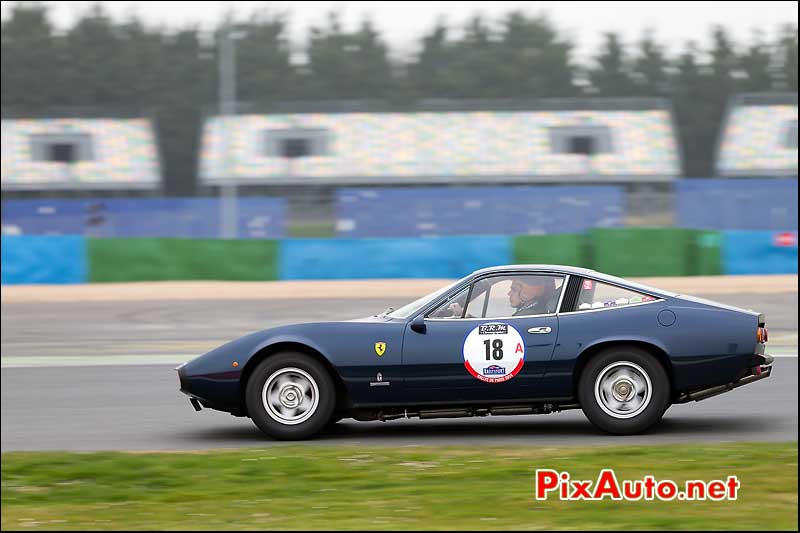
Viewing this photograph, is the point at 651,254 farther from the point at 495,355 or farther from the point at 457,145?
the point at 457,145

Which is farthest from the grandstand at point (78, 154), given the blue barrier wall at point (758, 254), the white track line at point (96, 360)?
the white track line at point (96, 360)

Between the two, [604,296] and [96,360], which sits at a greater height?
[604,296]

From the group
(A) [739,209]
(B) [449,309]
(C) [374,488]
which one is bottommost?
(C) [374,488]

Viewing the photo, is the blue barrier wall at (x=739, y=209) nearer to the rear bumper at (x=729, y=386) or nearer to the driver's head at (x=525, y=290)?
the rear bumper at (x=729, y=386)

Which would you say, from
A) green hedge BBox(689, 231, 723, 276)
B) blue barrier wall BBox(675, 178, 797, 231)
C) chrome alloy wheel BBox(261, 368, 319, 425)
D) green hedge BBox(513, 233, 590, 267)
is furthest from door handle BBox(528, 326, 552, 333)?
blue barrier wall BBox(675, 178, 797, 231)

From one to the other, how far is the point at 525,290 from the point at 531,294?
0.05m

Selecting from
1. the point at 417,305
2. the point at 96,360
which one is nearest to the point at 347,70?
the point at 96,360

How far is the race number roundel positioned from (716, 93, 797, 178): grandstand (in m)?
35.2

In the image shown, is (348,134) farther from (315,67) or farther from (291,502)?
(291,502)

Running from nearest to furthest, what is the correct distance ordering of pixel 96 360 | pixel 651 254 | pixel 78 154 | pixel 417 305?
1. pixel 417 305
2. pixel 96 360
3. pixel 651 254
4. pixel 78 154

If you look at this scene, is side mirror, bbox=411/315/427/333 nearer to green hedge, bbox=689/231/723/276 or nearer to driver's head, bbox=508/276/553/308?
driver's head, bbox=508/276/553/308

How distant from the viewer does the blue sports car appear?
7.73 metres

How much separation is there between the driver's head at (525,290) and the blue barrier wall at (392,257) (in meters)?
15.7

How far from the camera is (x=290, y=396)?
788 centimetres
